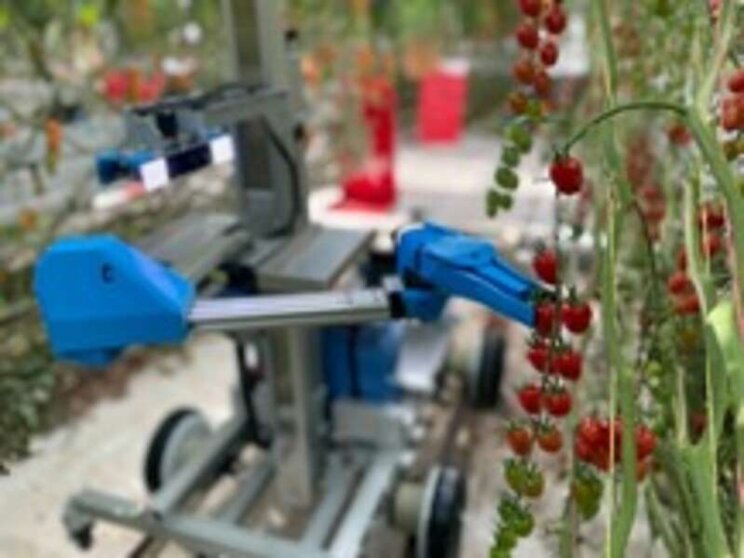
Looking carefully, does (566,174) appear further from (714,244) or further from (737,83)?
(714,244)

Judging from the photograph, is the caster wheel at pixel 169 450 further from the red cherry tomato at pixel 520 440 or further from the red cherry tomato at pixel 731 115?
the red cherry tomato at pixel 731 115

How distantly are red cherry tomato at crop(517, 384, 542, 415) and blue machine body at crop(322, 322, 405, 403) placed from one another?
1.07 m

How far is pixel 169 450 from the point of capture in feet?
6.60

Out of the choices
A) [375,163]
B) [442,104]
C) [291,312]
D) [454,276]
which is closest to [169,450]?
[291,312]

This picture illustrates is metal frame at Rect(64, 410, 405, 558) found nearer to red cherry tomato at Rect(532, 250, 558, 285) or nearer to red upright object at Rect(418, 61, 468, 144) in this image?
red cherry tomato at Rect(532, 250, 558, 285)

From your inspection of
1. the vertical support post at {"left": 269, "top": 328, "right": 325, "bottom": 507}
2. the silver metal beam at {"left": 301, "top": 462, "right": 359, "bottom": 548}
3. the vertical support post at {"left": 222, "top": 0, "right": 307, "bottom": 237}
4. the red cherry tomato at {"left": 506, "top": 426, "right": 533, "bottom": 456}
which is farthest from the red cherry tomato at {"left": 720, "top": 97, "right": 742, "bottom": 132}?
the silver metal beam at {"left": 301, "top": 462, "right": 359, "bottom": 548}

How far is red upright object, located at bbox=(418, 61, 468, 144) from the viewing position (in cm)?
536

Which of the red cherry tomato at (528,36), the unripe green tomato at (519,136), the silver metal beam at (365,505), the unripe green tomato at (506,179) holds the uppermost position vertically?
the red cherry tomato at (528,36)

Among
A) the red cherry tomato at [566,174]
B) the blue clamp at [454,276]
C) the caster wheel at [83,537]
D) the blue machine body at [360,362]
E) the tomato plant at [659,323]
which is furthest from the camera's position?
the blue machine body at [360,362]

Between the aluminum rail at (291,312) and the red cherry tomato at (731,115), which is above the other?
the red cherry tomato at (731,115)

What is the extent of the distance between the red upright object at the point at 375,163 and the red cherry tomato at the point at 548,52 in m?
2.66

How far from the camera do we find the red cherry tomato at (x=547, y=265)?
88cm

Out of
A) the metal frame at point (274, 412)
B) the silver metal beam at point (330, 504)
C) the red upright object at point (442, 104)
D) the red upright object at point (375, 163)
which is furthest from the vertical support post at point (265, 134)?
the red upright object at point (442, 104)

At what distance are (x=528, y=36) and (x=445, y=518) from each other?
43.0 inches
